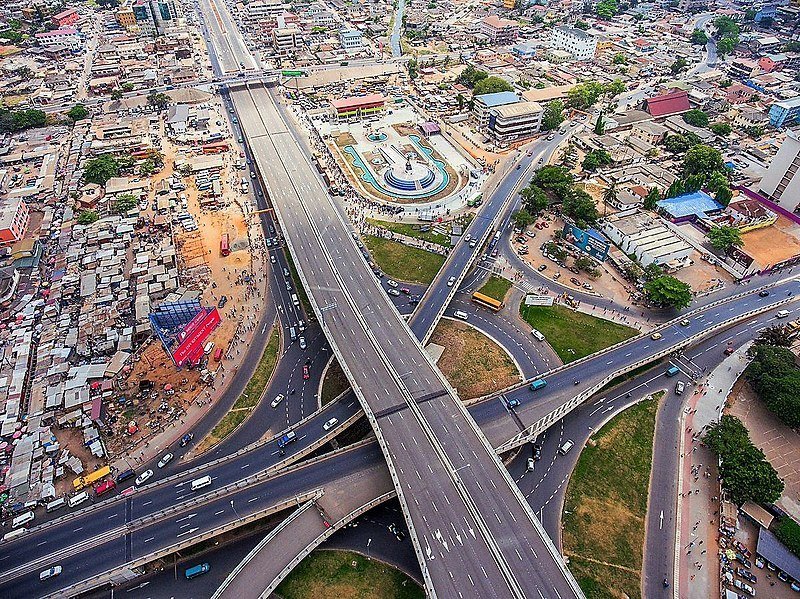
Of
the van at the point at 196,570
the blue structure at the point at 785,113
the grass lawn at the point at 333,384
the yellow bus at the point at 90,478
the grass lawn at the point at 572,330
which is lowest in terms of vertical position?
the van at the point at 196,570

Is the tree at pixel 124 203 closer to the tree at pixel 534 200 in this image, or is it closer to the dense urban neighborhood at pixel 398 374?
the dense urban neighborhood at pixel 398 374

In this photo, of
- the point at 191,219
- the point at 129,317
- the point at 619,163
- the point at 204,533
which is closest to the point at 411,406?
the point at 204,533

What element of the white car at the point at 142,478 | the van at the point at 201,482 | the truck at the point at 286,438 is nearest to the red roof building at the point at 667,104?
the truck at the point at 286,438

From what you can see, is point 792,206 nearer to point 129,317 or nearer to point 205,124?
point 129,317

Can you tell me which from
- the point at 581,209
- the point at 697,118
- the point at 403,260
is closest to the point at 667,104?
the point at 697,118

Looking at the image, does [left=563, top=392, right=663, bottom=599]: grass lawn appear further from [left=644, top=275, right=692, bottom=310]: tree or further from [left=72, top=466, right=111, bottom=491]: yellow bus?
[left=72, top=466, right=111, bottom=491]: yellow bus
